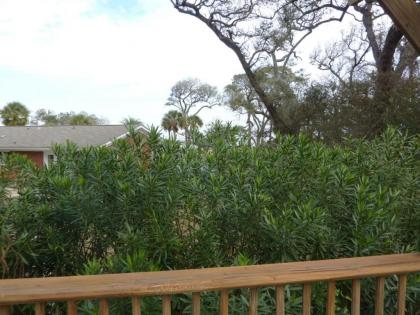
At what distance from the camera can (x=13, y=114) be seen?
33562 mm

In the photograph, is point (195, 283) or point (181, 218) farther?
point (181, 218)

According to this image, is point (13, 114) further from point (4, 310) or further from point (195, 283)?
point (195, 283)

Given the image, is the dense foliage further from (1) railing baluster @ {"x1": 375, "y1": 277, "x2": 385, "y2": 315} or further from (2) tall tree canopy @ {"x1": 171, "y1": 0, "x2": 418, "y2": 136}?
(2) tall tree canopy @ {"x1": 171, "y1": 0, "x2": 418, "y2": 136}

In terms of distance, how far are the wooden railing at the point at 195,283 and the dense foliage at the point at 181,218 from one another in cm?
28

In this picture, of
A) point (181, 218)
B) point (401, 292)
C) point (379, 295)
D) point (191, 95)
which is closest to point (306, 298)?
point (379, 295)

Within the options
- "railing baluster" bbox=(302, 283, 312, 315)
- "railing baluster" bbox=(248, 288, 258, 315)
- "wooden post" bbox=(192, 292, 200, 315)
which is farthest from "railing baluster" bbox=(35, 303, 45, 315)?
"railing baluster" bbox=(302, 283, 312, 315)

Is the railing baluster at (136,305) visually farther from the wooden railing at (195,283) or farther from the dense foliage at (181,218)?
the dense foliage at (181,218)

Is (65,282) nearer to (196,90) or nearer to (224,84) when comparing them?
(224,84)

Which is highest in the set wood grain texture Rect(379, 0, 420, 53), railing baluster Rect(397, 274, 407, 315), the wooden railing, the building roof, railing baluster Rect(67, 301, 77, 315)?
the building roof

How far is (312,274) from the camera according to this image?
1.55 metres

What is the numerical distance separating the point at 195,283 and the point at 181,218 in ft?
2.63

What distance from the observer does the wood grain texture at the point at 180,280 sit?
4.47 feet

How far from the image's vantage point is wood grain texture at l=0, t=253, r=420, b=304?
136 centimetres

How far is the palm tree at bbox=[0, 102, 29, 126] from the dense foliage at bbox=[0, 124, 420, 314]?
3521 centimetres
